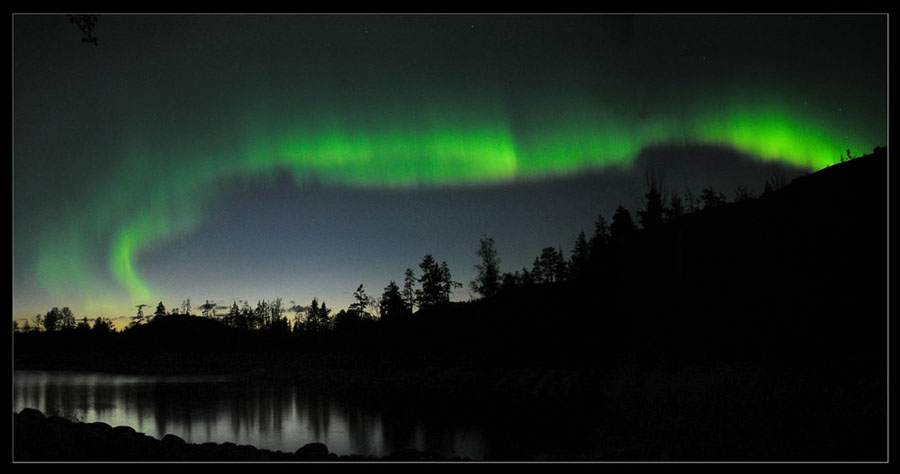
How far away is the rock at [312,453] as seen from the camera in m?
15.9

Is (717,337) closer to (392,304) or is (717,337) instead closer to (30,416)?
(30,416)

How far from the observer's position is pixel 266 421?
3878 centimetres

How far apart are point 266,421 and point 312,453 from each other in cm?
2508

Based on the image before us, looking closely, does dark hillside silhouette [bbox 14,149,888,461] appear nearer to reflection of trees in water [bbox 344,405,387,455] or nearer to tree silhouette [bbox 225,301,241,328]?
reflection of trees in water [bbox 344,405,387,455]

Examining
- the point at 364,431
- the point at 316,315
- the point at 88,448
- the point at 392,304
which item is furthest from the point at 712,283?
the point at 316,315

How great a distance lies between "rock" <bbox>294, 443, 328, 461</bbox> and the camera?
15.9 m

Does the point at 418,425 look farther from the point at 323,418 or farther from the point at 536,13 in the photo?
the point at 536,13

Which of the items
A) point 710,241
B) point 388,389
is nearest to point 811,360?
point 710,241

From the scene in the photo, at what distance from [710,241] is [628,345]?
11.2 metres

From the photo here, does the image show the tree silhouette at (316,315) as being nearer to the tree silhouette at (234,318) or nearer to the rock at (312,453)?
the tree silhouette at (234,318)

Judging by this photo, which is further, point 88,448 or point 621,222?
point 621,222
